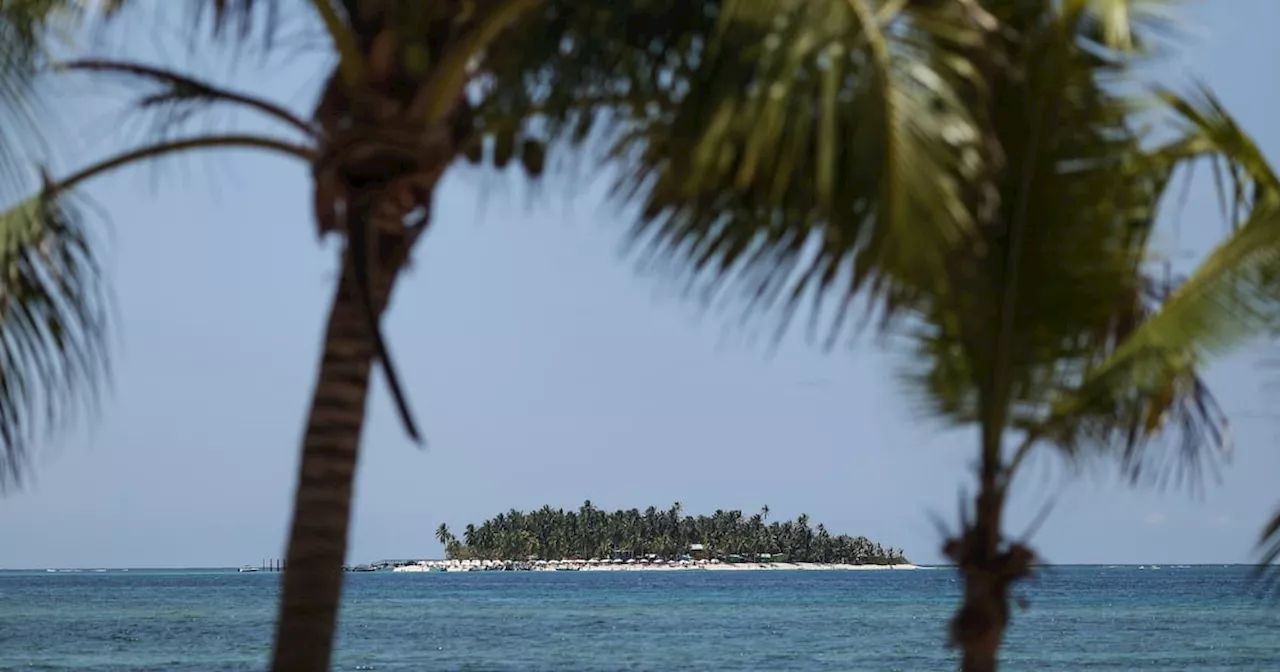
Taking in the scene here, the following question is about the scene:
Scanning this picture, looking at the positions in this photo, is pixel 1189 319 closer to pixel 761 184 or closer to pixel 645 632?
pixel 761 184

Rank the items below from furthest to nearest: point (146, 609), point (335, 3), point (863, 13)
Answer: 1. point (146, 609)
2. point (335, 3)
3. point (863, 13)

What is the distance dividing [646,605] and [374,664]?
39198mm

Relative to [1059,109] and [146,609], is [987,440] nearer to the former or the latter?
[1059,109]

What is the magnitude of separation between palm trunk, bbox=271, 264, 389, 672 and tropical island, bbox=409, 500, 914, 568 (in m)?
148

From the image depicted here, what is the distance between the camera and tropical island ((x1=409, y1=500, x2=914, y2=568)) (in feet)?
509

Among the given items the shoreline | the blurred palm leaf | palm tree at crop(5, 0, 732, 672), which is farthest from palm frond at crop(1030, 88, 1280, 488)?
the shoreline

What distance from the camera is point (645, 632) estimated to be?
5381 centimetres

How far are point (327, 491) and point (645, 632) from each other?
4914cm

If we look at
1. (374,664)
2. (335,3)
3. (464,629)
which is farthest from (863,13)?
(464,629)

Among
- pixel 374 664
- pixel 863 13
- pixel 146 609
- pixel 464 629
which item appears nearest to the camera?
pixel 863 13

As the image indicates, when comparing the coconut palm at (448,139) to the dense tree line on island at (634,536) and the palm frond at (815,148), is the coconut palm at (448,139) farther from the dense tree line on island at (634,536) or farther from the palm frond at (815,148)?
the dense tree line on island at (634,536)

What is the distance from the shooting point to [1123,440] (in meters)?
6.18

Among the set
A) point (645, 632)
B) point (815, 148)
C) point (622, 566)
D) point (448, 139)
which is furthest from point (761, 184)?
point (622, 566)

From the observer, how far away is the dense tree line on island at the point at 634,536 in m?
156
